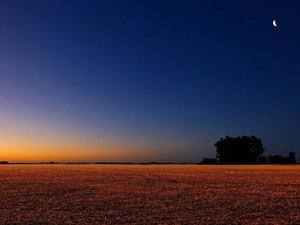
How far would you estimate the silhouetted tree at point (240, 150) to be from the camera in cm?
17550

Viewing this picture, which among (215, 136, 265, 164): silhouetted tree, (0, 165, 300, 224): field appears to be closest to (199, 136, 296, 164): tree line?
(215, 136, 265, 164): silhouetted tree

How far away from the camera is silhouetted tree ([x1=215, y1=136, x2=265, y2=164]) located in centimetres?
17550

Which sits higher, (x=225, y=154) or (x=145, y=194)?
(x=225, y=154)

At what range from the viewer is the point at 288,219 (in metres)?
18.1

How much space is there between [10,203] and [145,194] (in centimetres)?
862

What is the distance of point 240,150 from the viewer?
6949 inches

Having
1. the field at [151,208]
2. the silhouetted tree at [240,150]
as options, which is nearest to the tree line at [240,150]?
the silhouetted tree at [240,150]

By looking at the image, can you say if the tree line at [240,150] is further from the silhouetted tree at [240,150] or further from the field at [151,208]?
the field at [151,208]

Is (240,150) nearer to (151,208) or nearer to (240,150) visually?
(240,150)

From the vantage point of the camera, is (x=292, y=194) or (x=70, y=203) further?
(x=292, y=194)

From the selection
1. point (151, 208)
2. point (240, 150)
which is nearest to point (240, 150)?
point (240, 150)

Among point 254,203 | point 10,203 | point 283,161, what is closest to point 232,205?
point 254,203

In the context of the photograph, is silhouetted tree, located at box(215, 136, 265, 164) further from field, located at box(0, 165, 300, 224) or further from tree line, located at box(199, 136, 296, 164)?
field, located at box(0, 165, 300, 224)

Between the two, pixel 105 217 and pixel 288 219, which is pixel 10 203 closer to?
pixel 105 217
